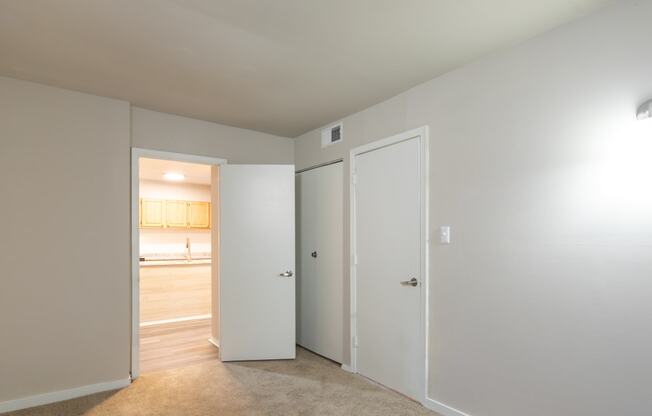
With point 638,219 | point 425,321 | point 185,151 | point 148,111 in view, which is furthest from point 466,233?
point 148,111

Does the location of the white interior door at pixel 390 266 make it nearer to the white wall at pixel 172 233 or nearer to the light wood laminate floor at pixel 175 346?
A: the light wood laminate floor at pixel 175 346

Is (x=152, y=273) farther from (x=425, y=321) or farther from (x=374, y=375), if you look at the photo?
(x=425, y=321)

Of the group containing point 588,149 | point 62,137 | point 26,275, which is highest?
point 62,137

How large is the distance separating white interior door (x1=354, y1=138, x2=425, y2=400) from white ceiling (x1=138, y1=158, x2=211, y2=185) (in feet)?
9.46

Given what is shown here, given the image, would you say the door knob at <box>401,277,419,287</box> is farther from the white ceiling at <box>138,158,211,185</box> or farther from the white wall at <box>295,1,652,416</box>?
the white ceiling at <box>138,158,211,185</box>

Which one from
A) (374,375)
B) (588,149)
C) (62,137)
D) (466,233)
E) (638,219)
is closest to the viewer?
(638,219)

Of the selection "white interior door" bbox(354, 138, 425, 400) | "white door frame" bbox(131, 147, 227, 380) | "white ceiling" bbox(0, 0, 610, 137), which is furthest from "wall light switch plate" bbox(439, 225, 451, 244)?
"white door frame" bbox(131, 147, 227, 380)

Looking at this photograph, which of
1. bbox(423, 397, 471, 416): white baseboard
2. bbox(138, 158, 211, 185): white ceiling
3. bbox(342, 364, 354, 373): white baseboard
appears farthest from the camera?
bbox(138, 158, 211, 185): white ceiling

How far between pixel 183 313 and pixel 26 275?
326 cm

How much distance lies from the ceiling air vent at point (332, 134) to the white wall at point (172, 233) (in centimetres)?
428

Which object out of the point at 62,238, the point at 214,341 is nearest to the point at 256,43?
the point at 62,238

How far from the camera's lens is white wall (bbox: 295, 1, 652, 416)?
1818mm

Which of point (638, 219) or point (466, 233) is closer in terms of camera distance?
point (638, 219)

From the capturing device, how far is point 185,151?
149 inches
